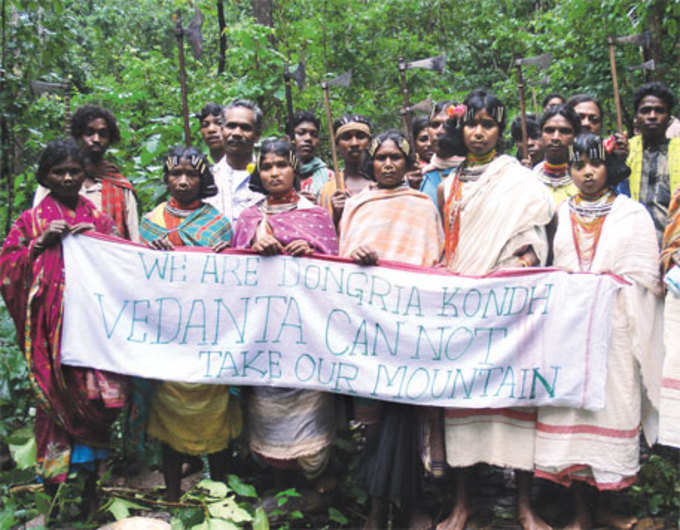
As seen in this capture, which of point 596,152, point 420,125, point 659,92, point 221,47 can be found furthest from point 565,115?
point 221,47

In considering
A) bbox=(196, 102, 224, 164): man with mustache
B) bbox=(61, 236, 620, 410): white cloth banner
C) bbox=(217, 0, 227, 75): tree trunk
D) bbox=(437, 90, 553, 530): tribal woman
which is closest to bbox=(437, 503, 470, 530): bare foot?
bbox=(437, 90, 553, 530): tribal woman

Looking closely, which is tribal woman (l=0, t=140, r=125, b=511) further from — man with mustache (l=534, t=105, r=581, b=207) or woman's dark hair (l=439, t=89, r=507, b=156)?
man with mustache (l=534, t=105, r=581, b=207)

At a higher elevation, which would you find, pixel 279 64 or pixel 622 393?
pixel 279 64

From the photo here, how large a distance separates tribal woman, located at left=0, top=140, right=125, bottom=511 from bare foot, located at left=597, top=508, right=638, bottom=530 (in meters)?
2.77

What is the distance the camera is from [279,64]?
8016 mm

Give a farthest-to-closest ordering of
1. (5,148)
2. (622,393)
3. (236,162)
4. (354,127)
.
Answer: (5,148), (236,162), (354,127), (622,393)

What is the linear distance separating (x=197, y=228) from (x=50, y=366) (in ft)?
3.71

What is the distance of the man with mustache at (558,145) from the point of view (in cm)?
514

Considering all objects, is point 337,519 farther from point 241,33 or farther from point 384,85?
point 384,85

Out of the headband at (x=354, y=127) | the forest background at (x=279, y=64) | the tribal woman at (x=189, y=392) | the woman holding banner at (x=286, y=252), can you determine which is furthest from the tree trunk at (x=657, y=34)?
the tribal woman at (x=189, y=392)

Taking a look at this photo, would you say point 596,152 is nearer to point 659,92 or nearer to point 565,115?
point 565,115

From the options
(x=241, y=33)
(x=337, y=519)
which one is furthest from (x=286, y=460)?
(x=241, y=33)

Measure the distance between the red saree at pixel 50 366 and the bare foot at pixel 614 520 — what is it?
2778 millimetres

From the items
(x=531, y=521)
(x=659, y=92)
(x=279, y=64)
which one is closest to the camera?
(x=531, y=521)
